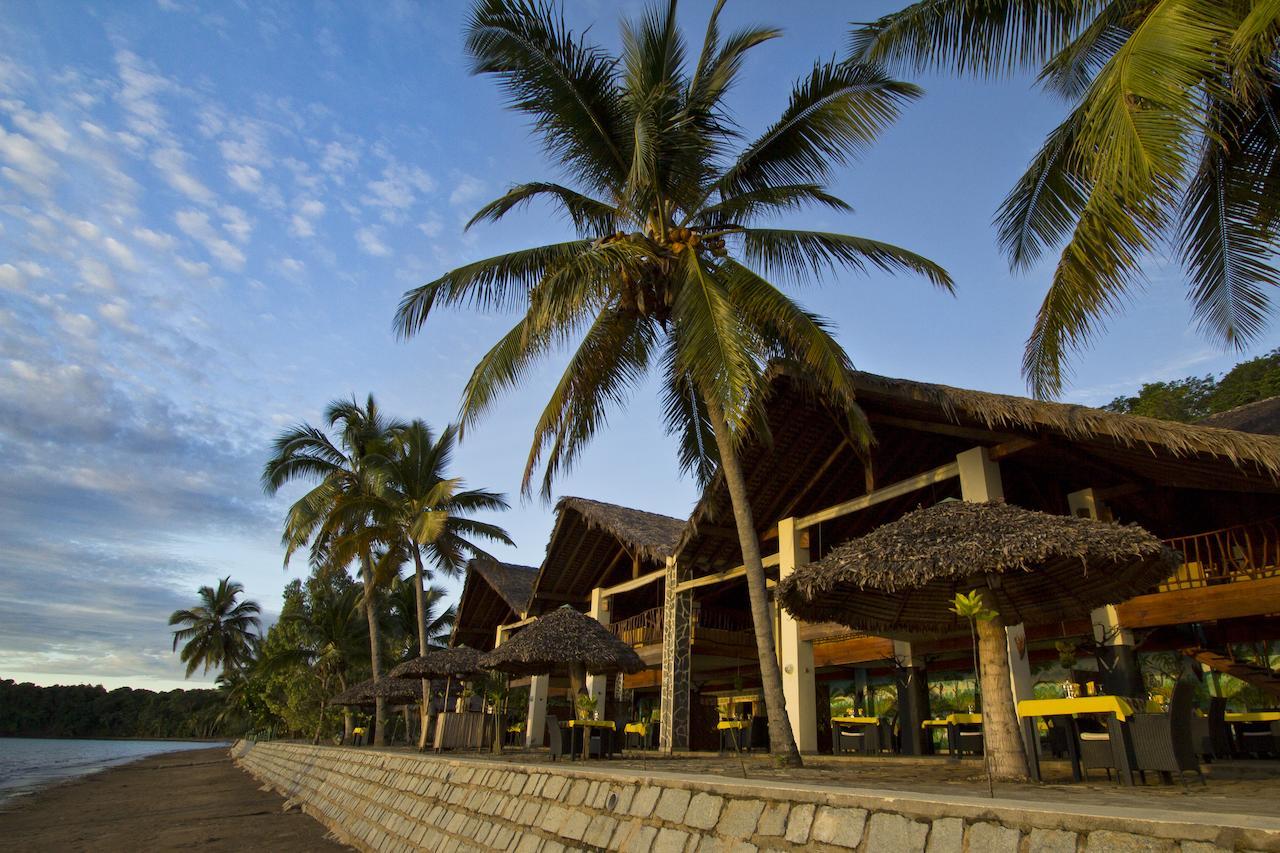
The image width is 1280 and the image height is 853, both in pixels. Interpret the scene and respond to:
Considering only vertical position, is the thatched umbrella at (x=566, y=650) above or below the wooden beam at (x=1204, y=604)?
below

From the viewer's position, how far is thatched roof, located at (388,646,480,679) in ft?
47.0

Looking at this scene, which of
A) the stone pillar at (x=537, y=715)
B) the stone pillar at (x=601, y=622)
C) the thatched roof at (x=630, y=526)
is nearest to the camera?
the thatched roof at (x=630, y=526)

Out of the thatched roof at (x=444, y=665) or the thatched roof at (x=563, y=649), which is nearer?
the thatched roof at (x=563, y=649)

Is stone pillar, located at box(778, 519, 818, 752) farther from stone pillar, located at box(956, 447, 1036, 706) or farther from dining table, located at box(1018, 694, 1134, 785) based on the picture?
dining table, located at box(1018, 694, 1134, 785)

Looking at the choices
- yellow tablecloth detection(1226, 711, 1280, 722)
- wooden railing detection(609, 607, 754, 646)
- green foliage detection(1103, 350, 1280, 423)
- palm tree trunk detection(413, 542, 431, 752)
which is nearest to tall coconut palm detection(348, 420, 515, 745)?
palm tree trunk detection(413, 542, 431, 752)

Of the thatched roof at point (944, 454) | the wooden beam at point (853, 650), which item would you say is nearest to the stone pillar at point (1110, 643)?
the thatched roof at point (944, 454)

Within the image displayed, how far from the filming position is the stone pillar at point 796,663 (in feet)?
34.1

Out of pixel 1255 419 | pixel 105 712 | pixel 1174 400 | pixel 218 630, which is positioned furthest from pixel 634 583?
pixel 105 712

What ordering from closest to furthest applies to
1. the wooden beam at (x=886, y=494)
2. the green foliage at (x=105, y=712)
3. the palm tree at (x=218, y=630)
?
the wooden beam at (x=886, y=494) → the palm tree at (x=218, y=630) → the green foliage at (x=105, y=712)

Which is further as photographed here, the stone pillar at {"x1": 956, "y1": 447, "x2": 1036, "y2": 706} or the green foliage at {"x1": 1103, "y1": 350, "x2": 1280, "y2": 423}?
the green foliage at {"x1": 1103, "y1": 350, "x2": 1280, "y2": 423}

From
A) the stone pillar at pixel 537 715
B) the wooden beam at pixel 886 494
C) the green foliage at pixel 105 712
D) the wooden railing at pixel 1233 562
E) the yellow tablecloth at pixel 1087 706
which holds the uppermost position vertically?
the wooden beam at pixel 886 494

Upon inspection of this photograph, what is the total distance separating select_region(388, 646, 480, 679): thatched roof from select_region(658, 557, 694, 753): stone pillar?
368cm

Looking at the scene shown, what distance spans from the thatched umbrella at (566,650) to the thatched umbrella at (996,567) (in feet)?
15.1

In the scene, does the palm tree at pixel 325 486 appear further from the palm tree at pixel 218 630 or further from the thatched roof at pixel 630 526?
the palm tree at pixel 218 630
